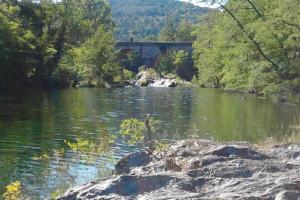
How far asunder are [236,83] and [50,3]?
3260 centimetres

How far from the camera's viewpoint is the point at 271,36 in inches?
1560

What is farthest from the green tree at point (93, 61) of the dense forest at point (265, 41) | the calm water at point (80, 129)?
the calm water at point (80, 129)

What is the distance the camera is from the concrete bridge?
4636 inches

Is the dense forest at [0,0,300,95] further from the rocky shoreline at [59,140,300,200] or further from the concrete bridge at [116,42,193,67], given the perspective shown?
the rocky shoreline at [59,140,300,200]

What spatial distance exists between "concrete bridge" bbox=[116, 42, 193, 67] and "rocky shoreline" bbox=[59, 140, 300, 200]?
362ft

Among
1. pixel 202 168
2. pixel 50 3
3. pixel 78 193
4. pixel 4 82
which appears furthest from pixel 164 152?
pixel 50 3

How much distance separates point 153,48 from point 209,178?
116 m

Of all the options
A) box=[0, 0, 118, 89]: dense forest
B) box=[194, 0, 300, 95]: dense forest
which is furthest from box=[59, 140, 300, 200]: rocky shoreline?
box=[0, 0, 118, 89]: dense forest

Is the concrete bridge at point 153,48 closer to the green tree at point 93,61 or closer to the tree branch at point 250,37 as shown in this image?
the green tree at point 93,61

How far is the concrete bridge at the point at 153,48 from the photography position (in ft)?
386

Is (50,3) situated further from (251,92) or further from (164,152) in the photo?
(164,152)

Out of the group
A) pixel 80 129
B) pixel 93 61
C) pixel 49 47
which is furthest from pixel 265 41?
pixel 93 61

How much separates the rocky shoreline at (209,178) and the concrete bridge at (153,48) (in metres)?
110

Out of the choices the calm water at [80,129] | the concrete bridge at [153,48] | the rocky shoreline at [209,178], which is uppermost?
the concrete bridge at [153,48]
